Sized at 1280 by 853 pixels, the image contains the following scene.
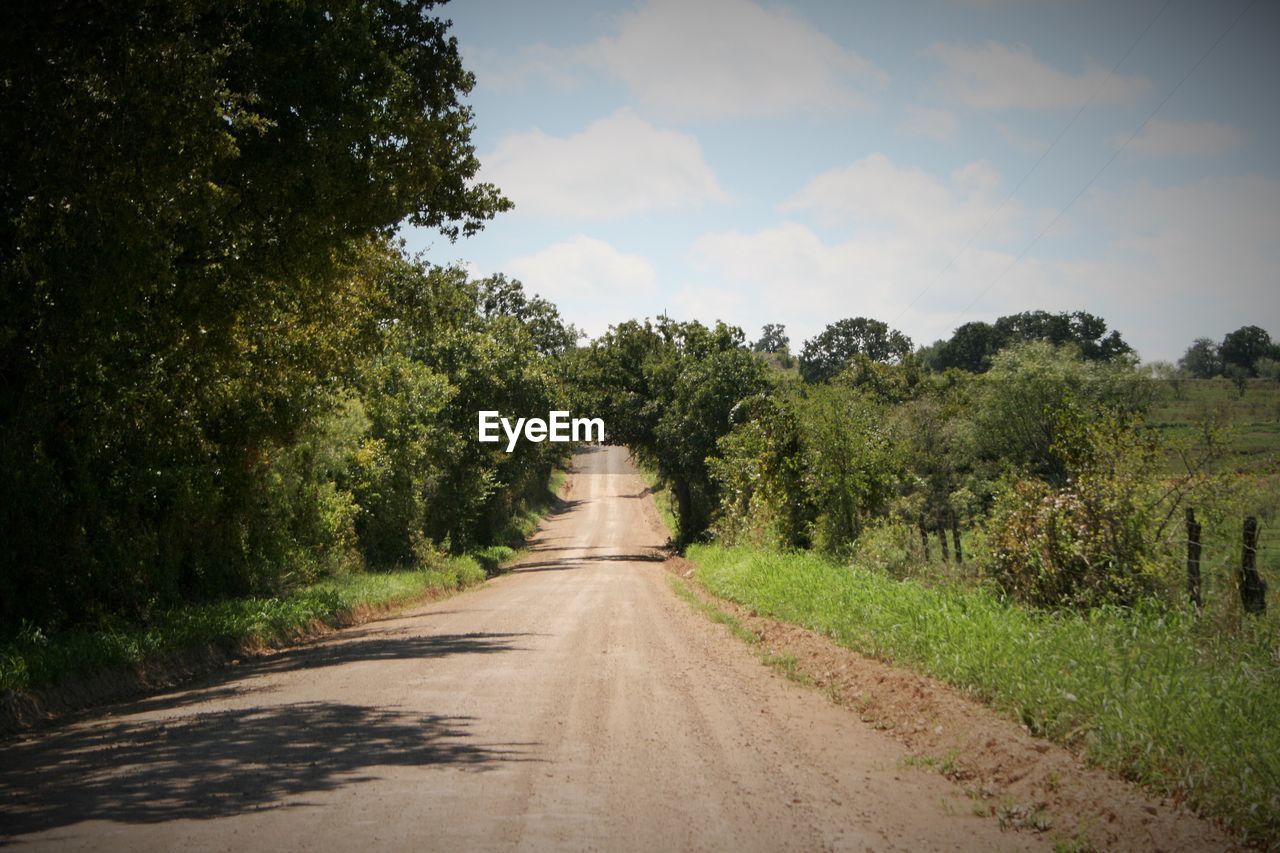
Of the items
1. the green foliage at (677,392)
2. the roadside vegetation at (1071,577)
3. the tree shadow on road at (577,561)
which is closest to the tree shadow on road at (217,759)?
the roadside vegetation at (1071,577)

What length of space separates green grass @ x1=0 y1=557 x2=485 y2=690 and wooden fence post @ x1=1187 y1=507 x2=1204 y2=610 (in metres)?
12.4

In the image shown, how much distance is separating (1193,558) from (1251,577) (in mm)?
993

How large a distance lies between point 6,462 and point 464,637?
7.11 m

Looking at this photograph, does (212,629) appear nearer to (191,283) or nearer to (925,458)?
(191,283)

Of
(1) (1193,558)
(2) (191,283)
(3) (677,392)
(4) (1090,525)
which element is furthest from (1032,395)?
(2) (191,283)

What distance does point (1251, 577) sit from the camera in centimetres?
930

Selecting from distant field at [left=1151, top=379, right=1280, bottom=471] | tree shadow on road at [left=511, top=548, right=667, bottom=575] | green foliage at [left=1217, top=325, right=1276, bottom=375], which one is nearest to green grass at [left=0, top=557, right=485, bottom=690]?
tree shadow on road at [left=511, top=548, right=667, bottom=575]

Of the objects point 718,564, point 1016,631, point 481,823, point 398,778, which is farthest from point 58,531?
point 718,564

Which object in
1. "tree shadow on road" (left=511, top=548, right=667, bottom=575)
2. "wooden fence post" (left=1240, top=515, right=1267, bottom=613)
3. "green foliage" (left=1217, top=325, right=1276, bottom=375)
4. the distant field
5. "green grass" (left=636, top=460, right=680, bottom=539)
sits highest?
"green foliage" (left=1217, top=325, right=1276, bottom=375)

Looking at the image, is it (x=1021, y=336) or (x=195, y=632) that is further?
(x=1021, y=336)

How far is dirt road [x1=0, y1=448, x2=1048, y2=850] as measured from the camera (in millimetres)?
5477

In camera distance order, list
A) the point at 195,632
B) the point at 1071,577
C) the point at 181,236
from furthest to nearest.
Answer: the point at 195,632
the point at 181,236
the point at 1071,577

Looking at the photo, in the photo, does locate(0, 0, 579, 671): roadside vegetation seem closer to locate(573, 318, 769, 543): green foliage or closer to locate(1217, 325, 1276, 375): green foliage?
locate(573, 318, 769, 543): green foliage

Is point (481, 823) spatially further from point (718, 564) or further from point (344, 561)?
point (718, 564)
